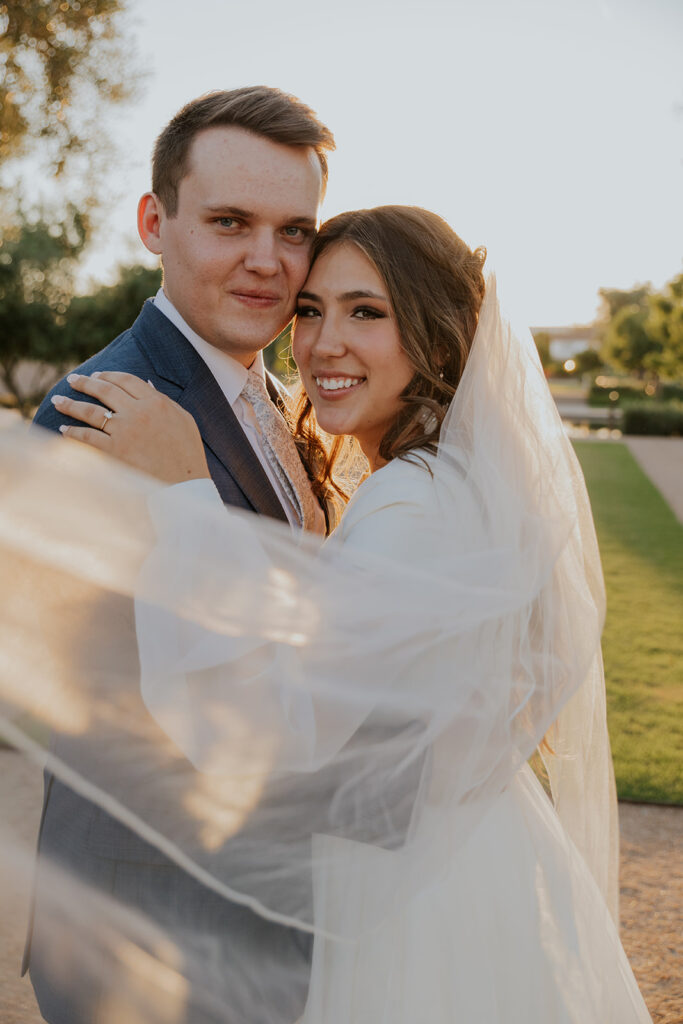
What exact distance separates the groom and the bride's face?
9 centimetres

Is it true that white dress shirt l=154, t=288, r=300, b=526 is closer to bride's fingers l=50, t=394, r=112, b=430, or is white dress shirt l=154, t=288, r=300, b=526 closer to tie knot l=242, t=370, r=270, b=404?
tie knot l=242, t=370, r=270, b=404

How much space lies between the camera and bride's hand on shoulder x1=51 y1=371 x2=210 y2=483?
72.6 inches

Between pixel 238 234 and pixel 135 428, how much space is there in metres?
0.86

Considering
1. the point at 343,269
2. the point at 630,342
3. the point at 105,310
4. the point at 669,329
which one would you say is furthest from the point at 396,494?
the point at 630,342

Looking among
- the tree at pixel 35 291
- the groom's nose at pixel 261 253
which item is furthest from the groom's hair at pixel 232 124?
the tree at pixel 35 291

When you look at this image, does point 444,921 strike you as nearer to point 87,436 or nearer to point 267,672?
point 267,672

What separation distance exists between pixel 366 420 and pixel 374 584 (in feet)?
2.91

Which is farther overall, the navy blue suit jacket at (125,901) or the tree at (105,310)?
the tree at (105,310)

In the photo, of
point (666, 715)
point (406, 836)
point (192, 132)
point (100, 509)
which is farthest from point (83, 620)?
point (666, 715)

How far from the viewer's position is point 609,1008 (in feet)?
6.89

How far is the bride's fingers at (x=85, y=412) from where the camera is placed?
187 centimetres

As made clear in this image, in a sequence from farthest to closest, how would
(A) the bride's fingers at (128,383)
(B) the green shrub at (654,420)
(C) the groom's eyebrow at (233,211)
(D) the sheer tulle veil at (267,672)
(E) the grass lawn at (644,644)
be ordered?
(B) the green shrub at (654,420)
(E) the grass lawn at (644,644)
(C) the groom's eyebrow at (233,211)
(A) the bride's fingers at (128,383)
(D) the sheer tulle veil at (267,672)

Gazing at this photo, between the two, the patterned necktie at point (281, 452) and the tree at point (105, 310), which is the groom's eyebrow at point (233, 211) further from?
the tree at point (105, 310)

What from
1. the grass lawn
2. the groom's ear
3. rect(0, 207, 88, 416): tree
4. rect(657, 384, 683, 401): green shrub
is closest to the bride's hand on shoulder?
the groom's ear
